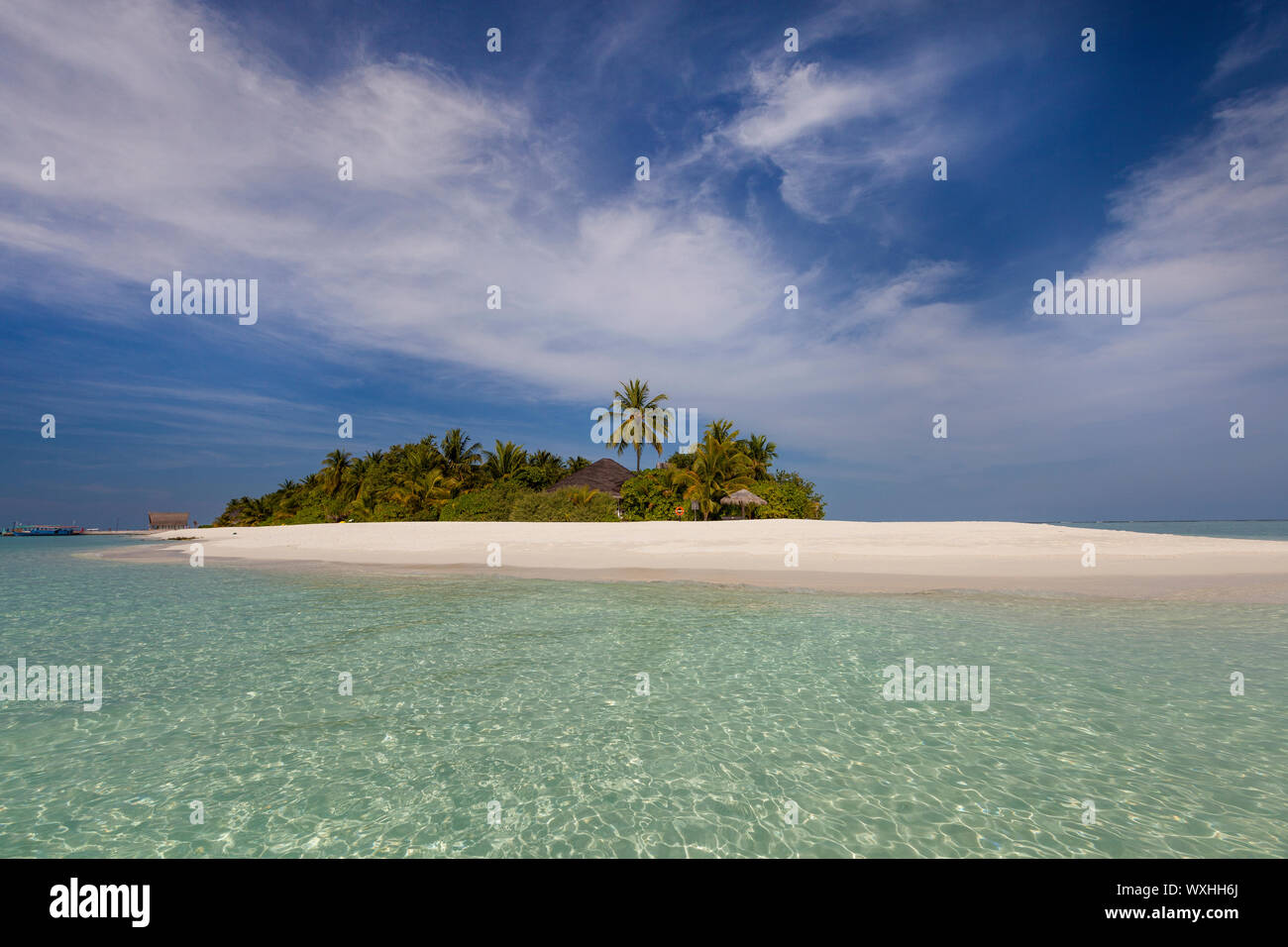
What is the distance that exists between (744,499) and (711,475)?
399 cm

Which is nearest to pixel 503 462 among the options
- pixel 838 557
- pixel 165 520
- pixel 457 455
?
pixel 457 455

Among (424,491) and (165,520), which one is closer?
(424,491)

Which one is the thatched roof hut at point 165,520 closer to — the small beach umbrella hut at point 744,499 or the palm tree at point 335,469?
the palm tree at point 335,469

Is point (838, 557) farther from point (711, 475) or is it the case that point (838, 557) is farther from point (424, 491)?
point (424, 491)

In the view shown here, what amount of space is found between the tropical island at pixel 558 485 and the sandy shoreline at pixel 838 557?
24.4 feet

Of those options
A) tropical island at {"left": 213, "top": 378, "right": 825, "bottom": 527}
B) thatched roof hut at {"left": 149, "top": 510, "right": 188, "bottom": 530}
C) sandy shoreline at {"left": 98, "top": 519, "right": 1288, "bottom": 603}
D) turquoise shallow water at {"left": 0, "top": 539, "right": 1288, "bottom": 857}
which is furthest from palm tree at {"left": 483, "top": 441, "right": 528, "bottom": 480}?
thatched roof hut at {"left": 149, "top": 510, "right": 188, "bottom": 530}

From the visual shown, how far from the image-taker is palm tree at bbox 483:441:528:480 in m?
49.8

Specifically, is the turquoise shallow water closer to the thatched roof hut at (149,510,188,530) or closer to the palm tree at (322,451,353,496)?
the palm tree at (322,451,353,496)

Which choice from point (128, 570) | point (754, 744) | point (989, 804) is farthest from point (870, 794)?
point (128, 570)

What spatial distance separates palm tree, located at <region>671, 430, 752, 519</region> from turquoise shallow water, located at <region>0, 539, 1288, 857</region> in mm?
25851

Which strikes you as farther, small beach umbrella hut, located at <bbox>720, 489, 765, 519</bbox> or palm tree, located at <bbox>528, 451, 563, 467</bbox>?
palm tree, located at <bbox>528, 451, 563, 467</bbox>

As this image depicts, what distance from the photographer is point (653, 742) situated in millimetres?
5719

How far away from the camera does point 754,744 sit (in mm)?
5637
